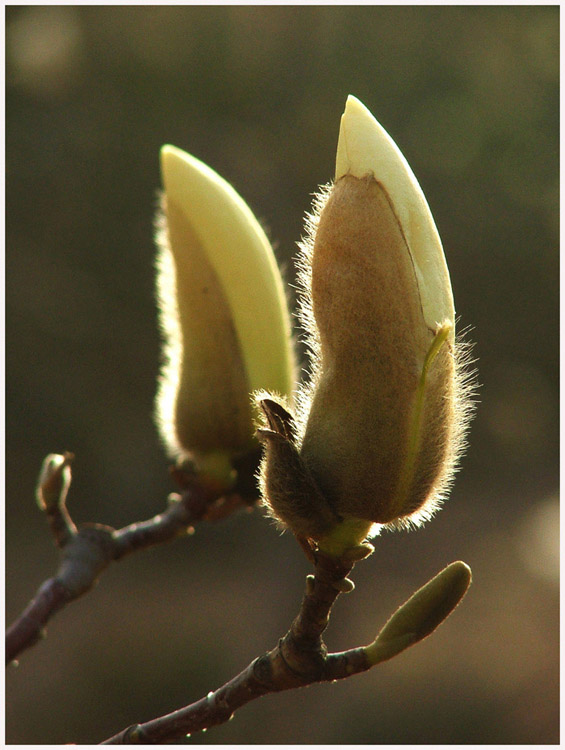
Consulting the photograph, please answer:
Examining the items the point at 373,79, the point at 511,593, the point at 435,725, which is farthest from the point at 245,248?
the point at 511,593

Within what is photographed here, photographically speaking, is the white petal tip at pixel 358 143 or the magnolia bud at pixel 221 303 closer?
the white petal tip at pixel 358 143

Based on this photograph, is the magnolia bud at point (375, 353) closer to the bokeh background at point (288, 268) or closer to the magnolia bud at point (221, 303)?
the magnolia bud at point (221, 303)

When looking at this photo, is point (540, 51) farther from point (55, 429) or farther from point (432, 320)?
point (432, 320)

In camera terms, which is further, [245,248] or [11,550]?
[11,550]

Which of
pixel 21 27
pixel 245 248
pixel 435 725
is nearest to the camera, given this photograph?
pixel 245 248

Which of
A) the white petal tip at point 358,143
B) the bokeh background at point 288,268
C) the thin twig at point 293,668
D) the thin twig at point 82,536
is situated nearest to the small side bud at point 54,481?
the thin twig at point 82,536

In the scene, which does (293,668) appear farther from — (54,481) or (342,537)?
(54,481)
